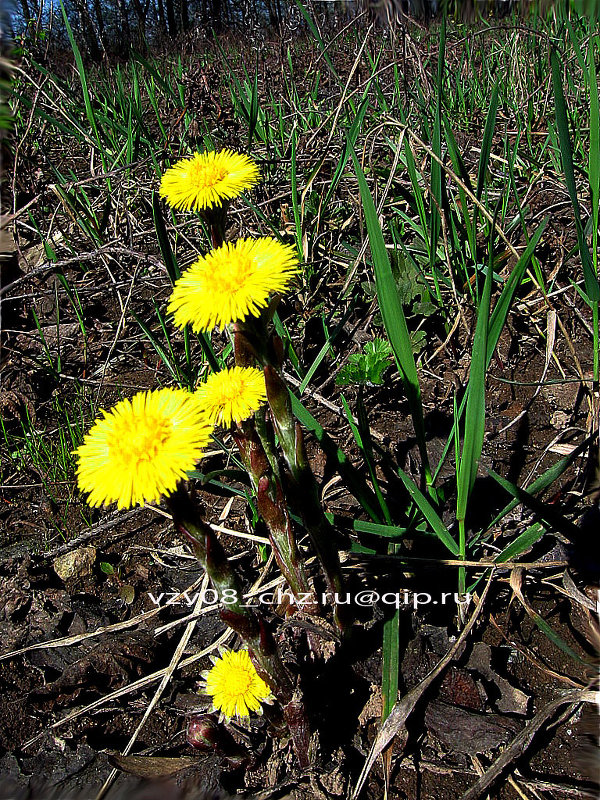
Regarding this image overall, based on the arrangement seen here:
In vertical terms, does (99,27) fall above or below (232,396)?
above

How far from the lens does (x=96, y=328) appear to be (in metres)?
2.04

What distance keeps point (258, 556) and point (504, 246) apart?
1227mm

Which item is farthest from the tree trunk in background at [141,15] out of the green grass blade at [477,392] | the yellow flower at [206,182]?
the green grass blade at [477,392]

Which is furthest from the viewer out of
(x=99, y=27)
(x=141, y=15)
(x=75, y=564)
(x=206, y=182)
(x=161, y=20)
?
(x=161, y=20)

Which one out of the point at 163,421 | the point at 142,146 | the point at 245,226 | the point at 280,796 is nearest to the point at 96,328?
the point at 245,226

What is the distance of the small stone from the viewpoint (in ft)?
4.36

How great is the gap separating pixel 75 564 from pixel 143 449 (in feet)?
2.53

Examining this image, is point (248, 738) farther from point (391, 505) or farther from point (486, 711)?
point (391, 505)

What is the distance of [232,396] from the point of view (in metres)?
0.91

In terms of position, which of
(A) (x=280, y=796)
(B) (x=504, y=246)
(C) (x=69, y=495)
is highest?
(B) (x=504, y=246)

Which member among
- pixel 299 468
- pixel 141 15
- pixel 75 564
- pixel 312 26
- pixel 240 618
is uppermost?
pixel 141 15

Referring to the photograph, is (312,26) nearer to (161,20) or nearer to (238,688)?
(238,688)

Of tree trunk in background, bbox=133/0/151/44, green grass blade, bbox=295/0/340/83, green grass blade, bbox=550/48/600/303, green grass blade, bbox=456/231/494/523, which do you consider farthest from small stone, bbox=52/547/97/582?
tree trunk in background, bbox=133/0/151/44

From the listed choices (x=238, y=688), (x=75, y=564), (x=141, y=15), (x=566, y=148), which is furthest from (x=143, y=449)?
(x=141, y=15)
